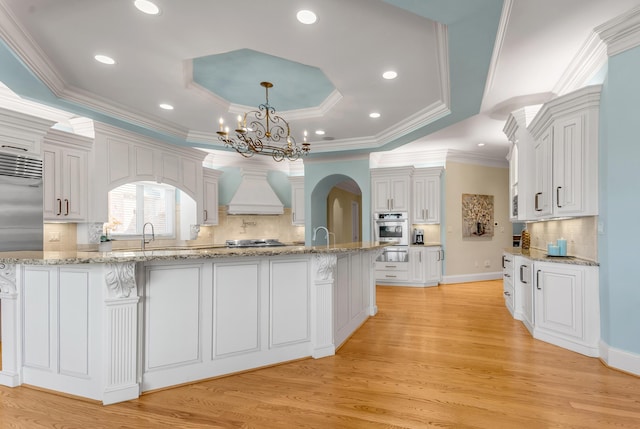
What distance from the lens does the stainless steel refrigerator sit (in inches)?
143

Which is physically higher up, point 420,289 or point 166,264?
point 166,264

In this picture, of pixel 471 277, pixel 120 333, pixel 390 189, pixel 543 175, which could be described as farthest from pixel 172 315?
pixel 471 277

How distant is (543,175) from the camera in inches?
157

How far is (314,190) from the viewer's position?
7.38 meters

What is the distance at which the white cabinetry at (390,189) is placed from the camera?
7059 millimetres

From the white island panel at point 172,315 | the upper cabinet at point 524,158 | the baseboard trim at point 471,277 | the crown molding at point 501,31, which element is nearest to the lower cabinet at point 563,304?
the upper cabinet at point 524,158

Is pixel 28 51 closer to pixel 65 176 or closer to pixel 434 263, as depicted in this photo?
pixel 65 176

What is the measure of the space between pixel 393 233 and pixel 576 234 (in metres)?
3.63

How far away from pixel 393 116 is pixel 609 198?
293 centimetres

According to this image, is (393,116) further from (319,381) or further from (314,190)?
(319,381)

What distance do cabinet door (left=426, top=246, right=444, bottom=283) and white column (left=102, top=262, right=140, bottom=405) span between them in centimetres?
587

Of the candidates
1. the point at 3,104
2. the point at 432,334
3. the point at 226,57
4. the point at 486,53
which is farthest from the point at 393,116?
the point at 3,104

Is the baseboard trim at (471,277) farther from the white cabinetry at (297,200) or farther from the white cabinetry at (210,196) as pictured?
the white cabinetry at (210,196)

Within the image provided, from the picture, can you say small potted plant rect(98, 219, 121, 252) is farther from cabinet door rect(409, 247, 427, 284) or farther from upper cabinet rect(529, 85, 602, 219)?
upper cabinet rect(529, 85, 602, 219)
